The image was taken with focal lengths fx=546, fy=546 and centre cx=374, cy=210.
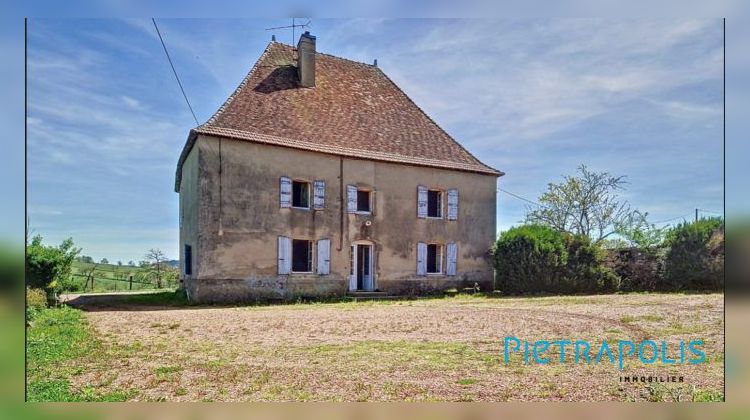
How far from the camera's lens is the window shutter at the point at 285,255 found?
12359 millimetres

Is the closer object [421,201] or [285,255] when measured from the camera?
[285,255]

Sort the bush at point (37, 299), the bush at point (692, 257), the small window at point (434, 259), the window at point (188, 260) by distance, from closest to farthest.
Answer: the bush at point (37, 299)
the bush at point (692, 257)
the window at point (188, 260)
the small window at point (434, 259)

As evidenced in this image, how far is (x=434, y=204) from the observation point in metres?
14.7

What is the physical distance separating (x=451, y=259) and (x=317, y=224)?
12.1ft

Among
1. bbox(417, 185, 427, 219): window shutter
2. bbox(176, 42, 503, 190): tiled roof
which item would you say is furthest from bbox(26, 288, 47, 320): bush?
bbox(417, 185, 427, 219): window shutter

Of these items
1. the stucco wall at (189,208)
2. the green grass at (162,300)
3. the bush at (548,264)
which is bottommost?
the green grass at (162,300)

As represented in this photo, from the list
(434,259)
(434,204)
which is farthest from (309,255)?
(434,204)

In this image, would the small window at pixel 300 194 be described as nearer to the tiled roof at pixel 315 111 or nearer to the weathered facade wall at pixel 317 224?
the weathered facade wall at pixel 317 224

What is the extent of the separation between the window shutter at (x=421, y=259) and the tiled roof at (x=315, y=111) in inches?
104

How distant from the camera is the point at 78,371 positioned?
15.3 feet

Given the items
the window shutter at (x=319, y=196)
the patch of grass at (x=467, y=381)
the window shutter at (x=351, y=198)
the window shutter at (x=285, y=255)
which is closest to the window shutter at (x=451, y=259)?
the window shutter at (x=351, y=198)

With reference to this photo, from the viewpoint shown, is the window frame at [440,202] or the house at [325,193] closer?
the house at [325,193]

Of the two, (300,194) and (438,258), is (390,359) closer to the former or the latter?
(300,194)

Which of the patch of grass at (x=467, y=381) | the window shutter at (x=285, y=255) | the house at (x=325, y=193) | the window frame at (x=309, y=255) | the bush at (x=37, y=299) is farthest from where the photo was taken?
the window frame at (x=309, y=255)
